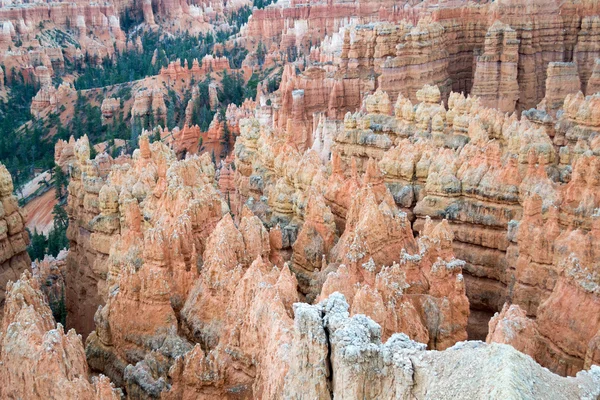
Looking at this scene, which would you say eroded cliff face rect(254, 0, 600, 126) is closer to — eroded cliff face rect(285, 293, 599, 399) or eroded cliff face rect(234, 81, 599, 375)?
eroded cliff face rect(234, 81, 599, 375)

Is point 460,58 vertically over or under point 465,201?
over

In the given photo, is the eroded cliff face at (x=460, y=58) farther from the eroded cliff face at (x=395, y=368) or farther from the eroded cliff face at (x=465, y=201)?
the eroded cliff face at (x=395, y=368)

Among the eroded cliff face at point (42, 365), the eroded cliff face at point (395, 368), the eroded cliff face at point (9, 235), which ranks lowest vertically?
the eroded cliff face at point (9, 235)

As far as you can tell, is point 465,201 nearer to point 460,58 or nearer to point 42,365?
point 42,365

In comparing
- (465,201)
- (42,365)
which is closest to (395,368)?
(42,365)

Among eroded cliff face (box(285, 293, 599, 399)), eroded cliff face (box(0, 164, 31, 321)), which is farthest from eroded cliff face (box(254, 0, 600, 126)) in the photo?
eroded cliff face (box(285, 293, 599, 399))

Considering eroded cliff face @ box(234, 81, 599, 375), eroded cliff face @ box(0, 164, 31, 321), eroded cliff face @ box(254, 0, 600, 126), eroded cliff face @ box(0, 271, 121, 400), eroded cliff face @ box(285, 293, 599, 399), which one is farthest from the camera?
eroded cliff face @ box(254, 0, 600, 126)

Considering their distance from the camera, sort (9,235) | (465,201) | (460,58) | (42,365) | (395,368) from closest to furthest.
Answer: (395,368) < (42,365) < (465,201) < (9,235) < (460,58)

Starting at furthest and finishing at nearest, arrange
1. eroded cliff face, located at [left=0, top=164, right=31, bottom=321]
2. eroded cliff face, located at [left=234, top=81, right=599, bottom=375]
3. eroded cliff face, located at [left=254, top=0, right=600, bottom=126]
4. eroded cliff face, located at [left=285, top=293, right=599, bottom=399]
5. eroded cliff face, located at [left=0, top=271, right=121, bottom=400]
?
1. eroded cliff face, located at [left=254, top=0, right=600, bottom=126]
2. eroded cliff face, located at [left=0, top=164, right=31, bottom=321]
3. eroded cliff face, located at [left=234, top=81, right=599, bottom=375]
4. eroded cliff face, located at [left=0, top=271, right=121, bottom=400]
5. eroded cliff face, located at [left=285, top=293, right=599, bottom=399]

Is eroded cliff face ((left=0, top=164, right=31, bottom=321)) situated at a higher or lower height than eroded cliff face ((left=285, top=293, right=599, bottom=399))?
lower

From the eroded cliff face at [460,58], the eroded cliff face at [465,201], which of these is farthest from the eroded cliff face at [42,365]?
the eroded cliff face at [460,58]

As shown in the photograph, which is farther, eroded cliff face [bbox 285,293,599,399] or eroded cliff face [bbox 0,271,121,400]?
eroded cliff face [bbox 0,271,121,400]
